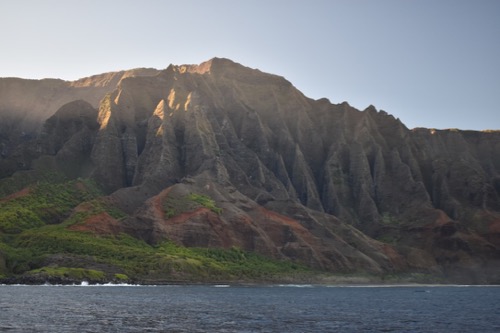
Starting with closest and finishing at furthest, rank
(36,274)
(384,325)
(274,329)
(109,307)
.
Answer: (274,329) → (384,325) → (109,307) → (36,274)

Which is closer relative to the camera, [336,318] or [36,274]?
[336,318]

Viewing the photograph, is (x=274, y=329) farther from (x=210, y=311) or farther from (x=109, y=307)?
(x=109, y=307)

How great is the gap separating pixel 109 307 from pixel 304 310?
119ft

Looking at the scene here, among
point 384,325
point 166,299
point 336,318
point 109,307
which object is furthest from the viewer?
point 166,299

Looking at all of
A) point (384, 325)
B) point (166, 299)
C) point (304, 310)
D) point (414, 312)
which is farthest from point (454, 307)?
point (166, 299)

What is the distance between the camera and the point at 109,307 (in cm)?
11644

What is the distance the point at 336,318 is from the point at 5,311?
5312cm

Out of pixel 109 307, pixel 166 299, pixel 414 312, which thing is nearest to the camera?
pixel 109 307

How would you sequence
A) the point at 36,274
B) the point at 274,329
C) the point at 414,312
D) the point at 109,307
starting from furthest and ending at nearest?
the point at 36,274 → the point at 414,312 → the point at 109,307 → the point at 274,329

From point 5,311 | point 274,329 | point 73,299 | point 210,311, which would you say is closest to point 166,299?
point 73,299

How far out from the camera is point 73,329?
82.2m

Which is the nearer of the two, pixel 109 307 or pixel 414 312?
pixel 109 307

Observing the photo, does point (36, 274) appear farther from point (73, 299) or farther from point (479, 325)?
point (479, 325)

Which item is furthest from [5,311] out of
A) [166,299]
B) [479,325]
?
[479,325]
